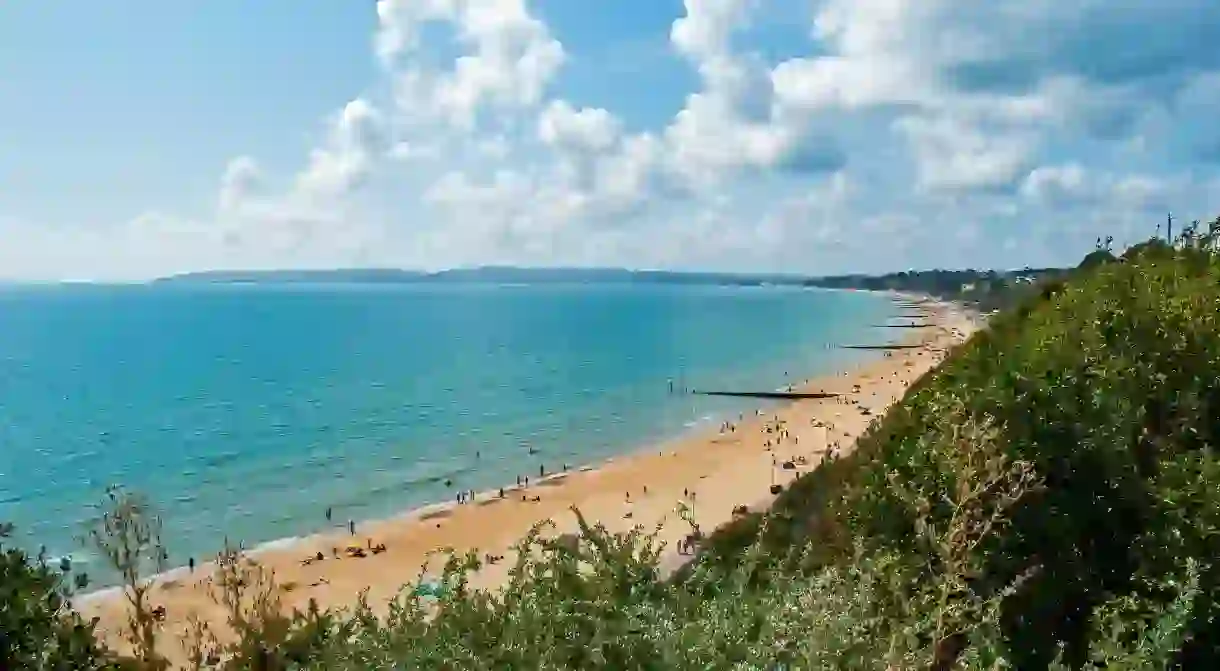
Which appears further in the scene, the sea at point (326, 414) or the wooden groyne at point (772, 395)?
the wooden groyne at point (772, 395)

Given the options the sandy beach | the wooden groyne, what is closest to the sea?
the wooden groyne

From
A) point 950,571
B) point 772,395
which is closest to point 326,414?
point 772,395

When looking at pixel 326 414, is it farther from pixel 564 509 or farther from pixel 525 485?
pixel 564 509

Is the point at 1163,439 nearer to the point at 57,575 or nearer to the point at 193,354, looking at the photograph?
the point at 57,575

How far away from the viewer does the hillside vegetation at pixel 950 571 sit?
4734 mm

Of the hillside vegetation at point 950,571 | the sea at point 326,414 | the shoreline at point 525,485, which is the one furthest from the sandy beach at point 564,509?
the hillside vegetation at point 950,571

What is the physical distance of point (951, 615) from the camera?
210 inches

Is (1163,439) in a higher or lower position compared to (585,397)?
higher

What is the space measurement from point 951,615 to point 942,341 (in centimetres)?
8680

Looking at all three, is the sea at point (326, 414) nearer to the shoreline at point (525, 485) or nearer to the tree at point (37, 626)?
the shoreline at point (525, 485)

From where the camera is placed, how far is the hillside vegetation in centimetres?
473

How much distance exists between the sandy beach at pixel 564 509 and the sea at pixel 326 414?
6.80 ft

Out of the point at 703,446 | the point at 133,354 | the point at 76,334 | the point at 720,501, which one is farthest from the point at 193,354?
the point at 720,501

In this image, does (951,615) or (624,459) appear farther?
(624,459)
